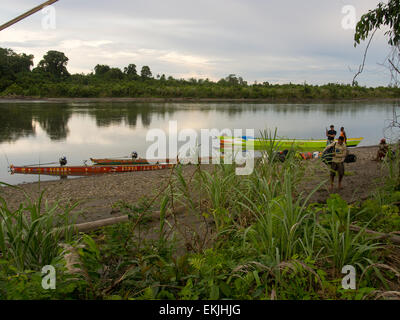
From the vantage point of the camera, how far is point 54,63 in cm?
5572

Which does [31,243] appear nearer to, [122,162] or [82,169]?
[82,169]

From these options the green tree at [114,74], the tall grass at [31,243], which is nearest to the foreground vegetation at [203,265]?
the tall grass at [31,243]

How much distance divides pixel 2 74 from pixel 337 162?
55.9 m

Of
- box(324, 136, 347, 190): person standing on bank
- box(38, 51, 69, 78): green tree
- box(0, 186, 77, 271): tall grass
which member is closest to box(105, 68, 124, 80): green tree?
box(38, 51, 69, 78): green tree

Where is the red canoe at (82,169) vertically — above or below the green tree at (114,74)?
below

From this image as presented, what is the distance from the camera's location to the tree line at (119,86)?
169ft

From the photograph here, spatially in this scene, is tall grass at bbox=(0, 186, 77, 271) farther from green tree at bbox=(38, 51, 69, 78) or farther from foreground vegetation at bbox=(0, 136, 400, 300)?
green tree at bbox=(38, 51, 69, 78)

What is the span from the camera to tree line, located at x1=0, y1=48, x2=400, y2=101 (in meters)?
51.5

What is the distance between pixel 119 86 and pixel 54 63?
39.2ft

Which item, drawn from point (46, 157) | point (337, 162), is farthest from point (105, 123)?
point (337, 162)

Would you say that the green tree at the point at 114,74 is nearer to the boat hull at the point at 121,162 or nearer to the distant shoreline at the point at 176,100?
the distant shoreline at the point at 176,100

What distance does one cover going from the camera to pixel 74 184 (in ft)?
36.9

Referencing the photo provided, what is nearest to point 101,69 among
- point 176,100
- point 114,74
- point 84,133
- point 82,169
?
point 114,74

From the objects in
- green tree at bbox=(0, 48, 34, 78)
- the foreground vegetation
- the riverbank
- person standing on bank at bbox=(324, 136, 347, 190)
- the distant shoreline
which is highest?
green tree at bbox=(0, 48, 34, 78)
